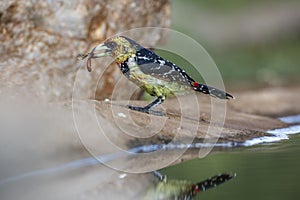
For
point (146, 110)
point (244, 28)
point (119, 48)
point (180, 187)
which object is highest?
point (244, 28)

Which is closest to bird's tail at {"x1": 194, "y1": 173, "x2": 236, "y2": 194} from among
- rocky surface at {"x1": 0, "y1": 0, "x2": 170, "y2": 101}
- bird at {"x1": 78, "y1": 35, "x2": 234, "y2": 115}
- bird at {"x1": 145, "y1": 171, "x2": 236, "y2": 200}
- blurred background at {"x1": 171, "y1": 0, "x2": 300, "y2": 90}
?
bird at {"x1": 145, "y1": 171, "x2": 236, "y2": 200}

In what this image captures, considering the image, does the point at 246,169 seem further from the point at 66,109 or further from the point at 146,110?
the point at 66,109

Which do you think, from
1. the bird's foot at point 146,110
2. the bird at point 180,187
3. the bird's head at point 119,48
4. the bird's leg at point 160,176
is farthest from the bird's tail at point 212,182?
the bird's head at point 119,48

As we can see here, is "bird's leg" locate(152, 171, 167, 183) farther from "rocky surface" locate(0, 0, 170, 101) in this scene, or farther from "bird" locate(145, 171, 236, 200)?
"rocky surface" locate(0, 0, 170, 101)

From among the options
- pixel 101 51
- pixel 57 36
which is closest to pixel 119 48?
pixel 101 51

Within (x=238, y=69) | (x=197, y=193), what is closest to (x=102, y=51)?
(x=197, y=193)

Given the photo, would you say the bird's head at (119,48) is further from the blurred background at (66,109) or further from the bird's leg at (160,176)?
the bird's leg at (160,176)
